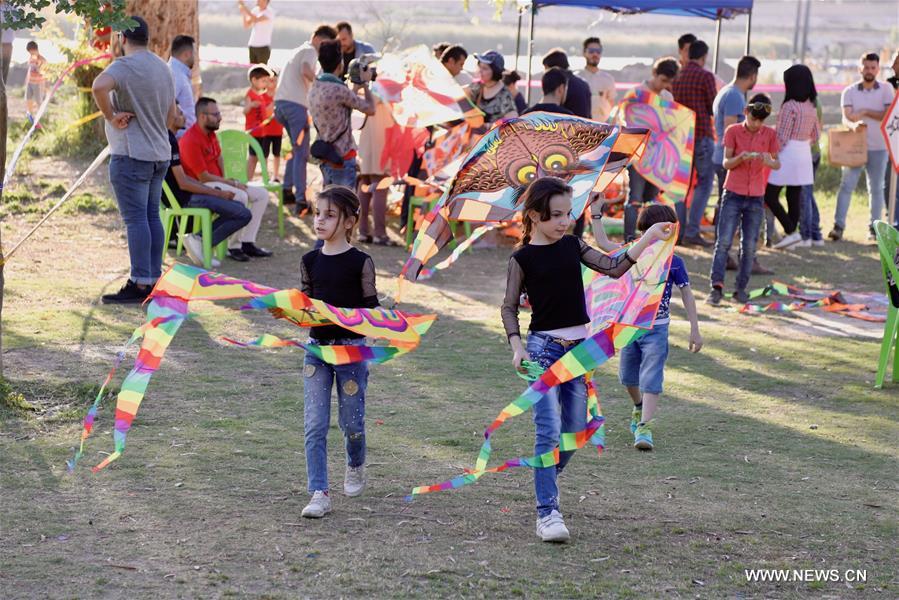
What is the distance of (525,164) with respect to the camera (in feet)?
21.9

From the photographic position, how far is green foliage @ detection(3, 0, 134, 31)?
593 cm

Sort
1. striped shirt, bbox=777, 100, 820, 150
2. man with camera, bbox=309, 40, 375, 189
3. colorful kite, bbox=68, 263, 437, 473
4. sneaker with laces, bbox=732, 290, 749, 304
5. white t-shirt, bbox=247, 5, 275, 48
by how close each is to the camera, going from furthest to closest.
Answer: white t-shirt, bbox=247, 5, 275, 48 < striped shirt, bbox=777, 100, 820, 150 < man with camera, bbox=309, 40, 375, 189 < sneaker with laces, bbox=732, 290, 749, 304 < colorful kite, bbox=68, 263, 437, 473

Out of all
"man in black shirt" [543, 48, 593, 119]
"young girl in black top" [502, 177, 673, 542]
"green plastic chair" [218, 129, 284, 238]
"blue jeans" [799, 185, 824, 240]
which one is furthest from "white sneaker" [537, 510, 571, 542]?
"blue jeans" [799, 185, 824, 240]

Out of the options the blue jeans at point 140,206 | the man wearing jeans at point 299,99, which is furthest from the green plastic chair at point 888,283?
the man wearing jeans at point 299,99

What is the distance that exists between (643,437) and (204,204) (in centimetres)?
541

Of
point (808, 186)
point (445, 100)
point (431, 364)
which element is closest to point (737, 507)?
point (431, 364)

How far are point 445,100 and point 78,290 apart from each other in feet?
12.5

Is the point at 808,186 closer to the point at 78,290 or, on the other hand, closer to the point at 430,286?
the point at 430,286

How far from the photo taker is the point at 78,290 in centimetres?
935

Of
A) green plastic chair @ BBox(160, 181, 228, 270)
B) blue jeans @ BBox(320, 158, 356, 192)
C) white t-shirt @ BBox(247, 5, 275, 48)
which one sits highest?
white t-shirt @ BBox(247, 5, 275, 48)

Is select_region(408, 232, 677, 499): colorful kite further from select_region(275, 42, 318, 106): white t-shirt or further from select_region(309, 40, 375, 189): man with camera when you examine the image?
select_region(275, 42, 318, 106): white t-shirt

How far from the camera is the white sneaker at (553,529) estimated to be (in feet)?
15.2

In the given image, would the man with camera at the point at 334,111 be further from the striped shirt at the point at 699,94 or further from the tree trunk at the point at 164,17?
the tree trunk at the point at 164,17

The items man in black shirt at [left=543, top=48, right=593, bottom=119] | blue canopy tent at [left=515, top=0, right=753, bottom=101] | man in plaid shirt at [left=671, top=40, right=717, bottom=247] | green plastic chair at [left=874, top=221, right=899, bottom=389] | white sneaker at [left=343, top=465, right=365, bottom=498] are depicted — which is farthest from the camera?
blue canopy tent at [left=515, top=0, right=753, bottom=101]
